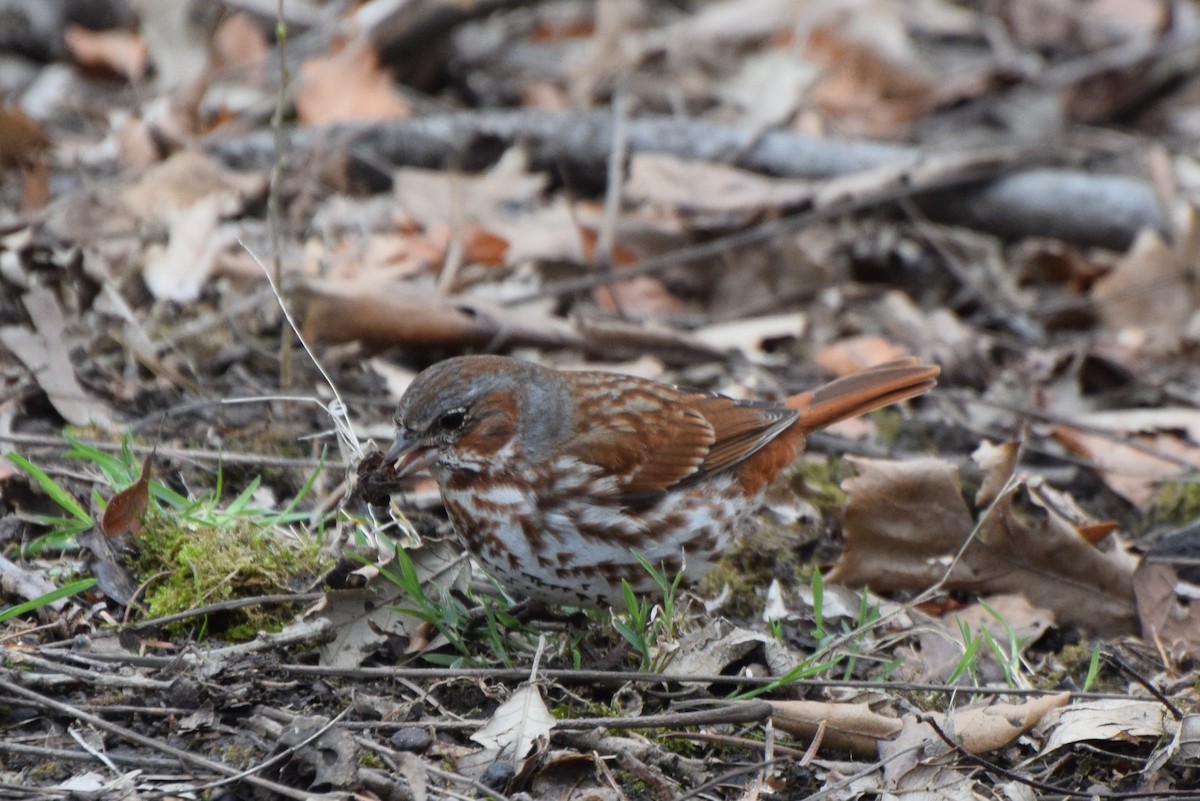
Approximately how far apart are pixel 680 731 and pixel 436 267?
3.47m

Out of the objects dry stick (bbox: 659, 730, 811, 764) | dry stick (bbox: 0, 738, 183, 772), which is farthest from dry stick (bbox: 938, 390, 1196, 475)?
dry stick (bbox: 0, 738, 183, 772)

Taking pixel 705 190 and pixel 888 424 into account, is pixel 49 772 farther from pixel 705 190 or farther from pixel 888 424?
pixel 705 190

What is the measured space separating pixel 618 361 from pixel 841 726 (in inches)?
106

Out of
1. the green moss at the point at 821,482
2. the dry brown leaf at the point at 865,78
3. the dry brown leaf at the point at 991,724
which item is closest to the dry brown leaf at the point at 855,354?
the green moss at the point at 821,482

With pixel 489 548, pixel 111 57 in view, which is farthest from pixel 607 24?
pixel 489 548

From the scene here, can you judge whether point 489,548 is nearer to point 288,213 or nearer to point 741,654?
point 741,654

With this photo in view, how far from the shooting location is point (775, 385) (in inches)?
244

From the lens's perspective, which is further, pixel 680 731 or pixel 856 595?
pixel 856 595

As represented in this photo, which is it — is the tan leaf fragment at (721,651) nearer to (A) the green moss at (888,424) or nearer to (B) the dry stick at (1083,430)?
(A) the green moss at (888,424)

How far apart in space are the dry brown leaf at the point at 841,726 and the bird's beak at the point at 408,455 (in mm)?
1263

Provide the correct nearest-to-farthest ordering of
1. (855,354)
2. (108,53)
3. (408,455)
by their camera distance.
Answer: (408,455) < (855,354) < (108,53)

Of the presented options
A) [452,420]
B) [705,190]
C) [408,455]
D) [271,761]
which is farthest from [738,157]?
[271,761]

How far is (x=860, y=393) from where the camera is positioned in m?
5.00

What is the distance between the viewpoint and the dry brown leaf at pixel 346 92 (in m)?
7.93
